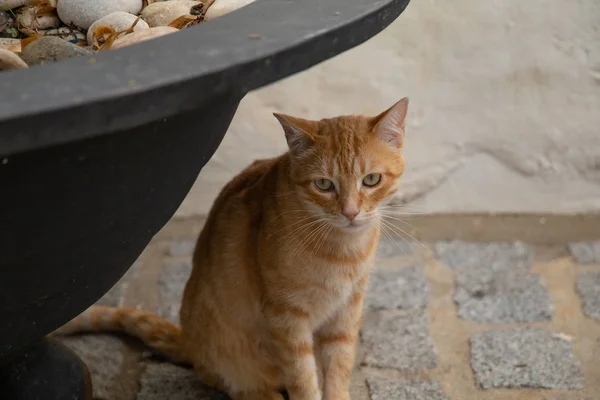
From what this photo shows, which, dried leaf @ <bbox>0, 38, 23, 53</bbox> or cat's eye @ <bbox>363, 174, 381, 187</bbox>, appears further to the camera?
cat's eye @ <bbox>363, 174, 381, 187</bbox>

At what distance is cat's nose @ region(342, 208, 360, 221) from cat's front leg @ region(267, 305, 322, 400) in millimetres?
269

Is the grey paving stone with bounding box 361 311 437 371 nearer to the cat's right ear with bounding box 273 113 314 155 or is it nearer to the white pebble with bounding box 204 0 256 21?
the cat's right ear with bounding box 273 113 314 155

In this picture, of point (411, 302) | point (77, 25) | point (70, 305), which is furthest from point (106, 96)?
point (411, 302)

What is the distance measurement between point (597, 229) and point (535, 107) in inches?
20.0

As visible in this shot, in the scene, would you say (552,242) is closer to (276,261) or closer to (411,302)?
(411,302)

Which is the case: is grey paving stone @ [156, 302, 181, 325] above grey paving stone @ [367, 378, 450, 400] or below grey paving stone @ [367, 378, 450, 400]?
below

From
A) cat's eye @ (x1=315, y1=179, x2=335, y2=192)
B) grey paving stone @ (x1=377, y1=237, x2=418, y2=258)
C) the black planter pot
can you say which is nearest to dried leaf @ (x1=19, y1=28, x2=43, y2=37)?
the black planter pot

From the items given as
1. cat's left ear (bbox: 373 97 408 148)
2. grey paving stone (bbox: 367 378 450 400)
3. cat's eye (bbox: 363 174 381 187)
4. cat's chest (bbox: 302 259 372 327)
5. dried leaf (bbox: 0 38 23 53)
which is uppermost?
dried leaf (bbox: 0 38 23 53)

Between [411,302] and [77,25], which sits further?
[411,302]

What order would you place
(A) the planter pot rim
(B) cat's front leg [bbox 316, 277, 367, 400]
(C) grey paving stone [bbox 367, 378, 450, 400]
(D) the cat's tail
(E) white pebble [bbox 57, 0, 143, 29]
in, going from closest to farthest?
1. (A) the planter pot rim
2. (E) white pebble [bbox 57, 0, 143, 29]
3. (B) cat's front leg [bbox 316, 277, 367, 400]
4. (C) grey paving stone [bbox 367, 378, 450, 400]
5. (D) the cat's tail

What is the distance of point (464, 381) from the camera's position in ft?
7.72

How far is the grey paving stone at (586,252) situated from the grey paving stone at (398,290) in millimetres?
555

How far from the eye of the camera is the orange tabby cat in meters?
1.90

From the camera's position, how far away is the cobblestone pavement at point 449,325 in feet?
7.66
